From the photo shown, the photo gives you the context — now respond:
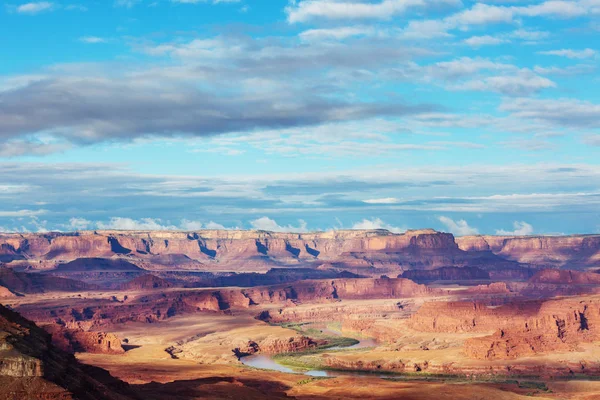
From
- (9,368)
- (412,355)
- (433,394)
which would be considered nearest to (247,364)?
(412,355)

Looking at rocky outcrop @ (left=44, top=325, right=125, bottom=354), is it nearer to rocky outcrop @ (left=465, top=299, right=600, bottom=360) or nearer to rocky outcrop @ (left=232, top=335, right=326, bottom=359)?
rocky outcrop @ (left=232, top=335, right=326, bottom=359)

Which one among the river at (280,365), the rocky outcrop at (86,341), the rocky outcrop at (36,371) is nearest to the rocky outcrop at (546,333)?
the river at (280,365)

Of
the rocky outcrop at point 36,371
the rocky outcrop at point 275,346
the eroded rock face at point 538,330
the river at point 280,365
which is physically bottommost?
the river at point 280,365

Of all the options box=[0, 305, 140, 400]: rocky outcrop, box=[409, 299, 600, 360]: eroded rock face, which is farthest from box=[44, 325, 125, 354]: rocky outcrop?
box=[0, 305, 140, 400]: rocky outcrop

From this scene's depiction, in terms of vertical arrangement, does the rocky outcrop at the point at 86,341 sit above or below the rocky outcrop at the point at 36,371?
below

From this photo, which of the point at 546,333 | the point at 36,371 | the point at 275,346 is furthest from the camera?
the point at 275,346

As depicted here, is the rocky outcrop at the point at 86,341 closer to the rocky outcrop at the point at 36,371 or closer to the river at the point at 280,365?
→ the river at the point at 280,365

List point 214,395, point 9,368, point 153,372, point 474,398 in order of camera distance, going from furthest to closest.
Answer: point 153,372 < point 474,398 < point 214,395 < point 9,368

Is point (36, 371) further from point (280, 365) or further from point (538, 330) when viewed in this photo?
point (538, 330)

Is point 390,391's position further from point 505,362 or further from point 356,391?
point 505,362

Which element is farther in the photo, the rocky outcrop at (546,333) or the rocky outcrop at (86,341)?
the rocky outcrop at (86,341)

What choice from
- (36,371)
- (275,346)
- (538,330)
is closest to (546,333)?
(538,330)
